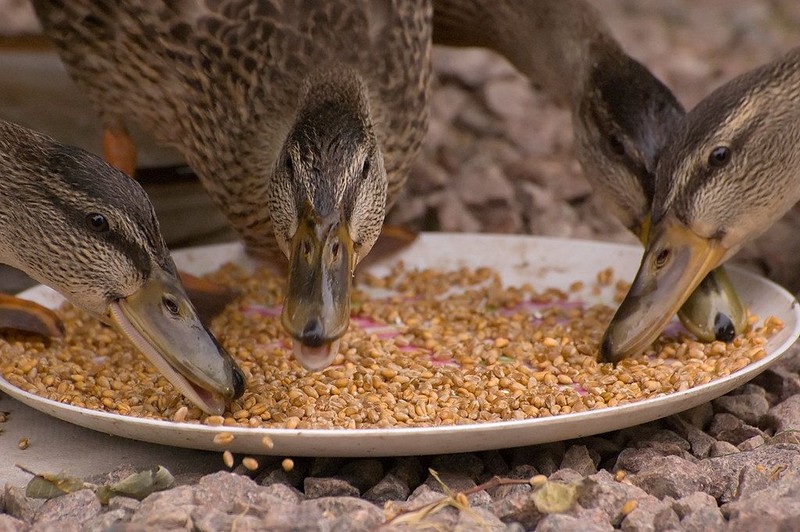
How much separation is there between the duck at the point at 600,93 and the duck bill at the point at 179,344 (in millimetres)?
1245

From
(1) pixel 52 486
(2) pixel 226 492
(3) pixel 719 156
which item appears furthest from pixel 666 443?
(1) pixel 52 486

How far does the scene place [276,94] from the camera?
9.44 feet

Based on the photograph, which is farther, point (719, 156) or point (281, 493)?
point (719, 156)

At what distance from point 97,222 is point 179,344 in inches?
12.7

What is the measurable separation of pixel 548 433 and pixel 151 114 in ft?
5.31

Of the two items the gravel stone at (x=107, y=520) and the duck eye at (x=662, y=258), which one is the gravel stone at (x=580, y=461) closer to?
the duck eye at (x=662, y=258)

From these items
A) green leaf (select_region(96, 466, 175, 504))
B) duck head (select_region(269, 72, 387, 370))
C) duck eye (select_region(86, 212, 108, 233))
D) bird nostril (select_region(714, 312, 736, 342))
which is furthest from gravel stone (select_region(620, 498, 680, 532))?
duck eye (select_region(86, 212, 108, 233))

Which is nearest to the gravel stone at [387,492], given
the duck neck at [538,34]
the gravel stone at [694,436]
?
the gravel stone at [694,436]

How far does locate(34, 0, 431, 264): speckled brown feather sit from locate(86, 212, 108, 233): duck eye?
61 centimetres

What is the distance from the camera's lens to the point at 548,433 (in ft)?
7.38

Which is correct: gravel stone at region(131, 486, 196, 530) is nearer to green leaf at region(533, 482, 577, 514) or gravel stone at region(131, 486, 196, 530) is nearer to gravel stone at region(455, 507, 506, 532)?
gravel stone at region(455, 507, 506, 532)

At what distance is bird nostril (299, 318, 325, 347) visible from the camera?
2260 millimetres

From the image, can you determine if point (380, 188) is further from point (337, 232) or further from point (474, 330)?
point (474, 330)

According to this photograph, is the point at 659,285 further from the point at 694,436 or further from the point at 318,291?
the point at 318,291
